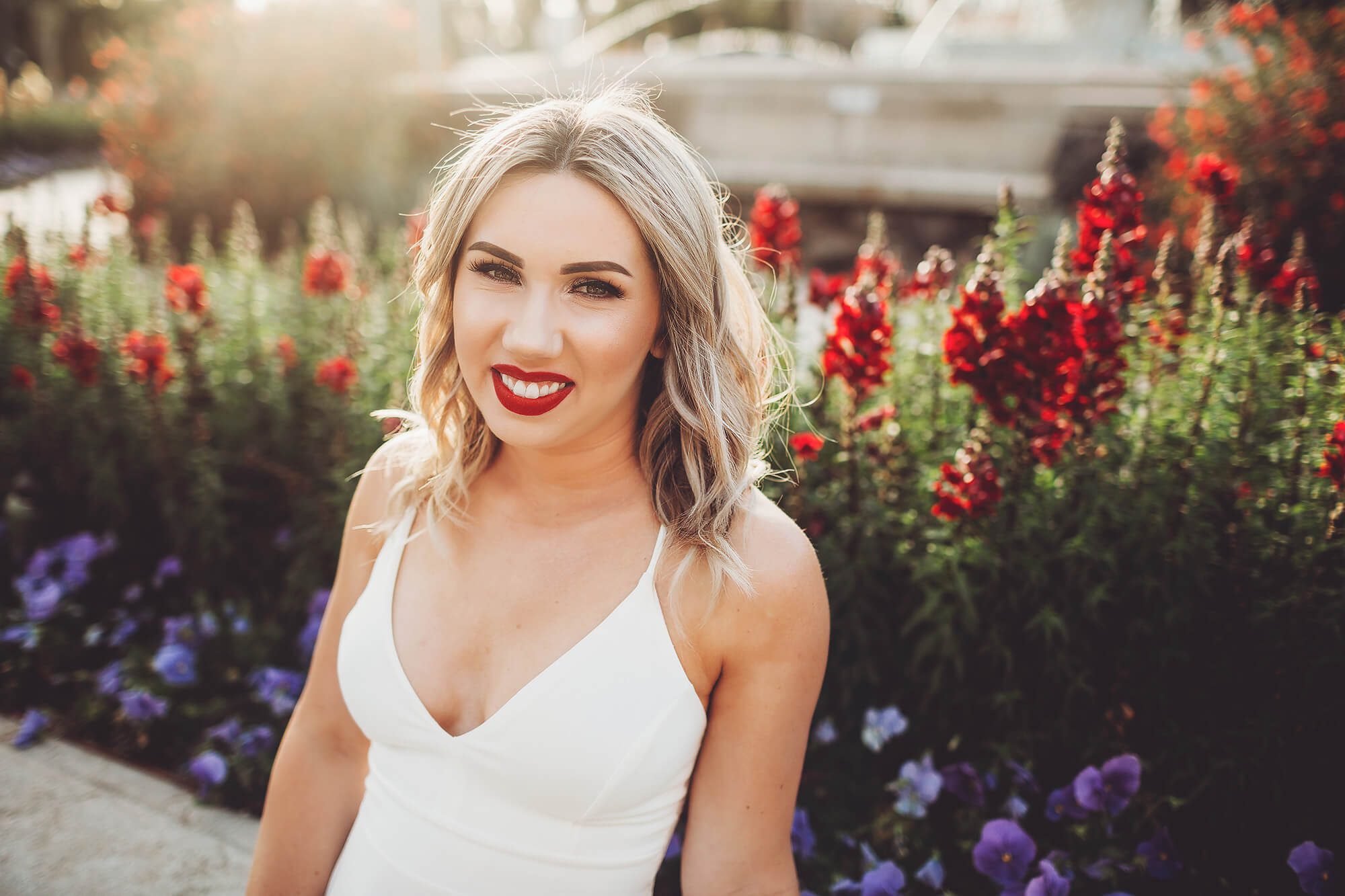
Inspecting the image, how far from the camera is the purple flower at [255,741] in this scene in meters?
2.54

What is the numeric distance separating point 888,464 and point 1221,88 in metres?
3.66

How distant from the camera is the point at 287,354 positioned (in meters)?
3.29

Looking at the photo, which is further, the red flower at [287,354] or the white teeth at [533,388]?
the red flower at [287,354]

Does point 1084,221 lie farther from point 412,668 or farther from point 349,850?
point 349,850

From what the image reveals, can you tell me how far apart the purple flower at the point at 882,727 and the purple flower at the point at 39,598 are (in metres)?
2.66

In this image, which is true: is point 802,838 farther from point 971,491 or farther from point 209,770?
point 209,770

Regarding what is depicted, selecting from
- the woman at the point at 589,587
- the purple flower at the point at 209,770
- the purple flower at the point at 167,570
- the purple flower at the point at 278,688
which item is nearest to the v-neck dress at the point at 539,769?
the woman at the point at 589,587

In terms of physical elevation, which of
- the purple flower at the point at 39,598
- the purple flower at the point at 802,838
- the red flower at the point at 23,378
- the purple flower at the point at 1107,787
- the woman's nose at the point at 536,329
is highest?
the woman's nose at the point at 536,329

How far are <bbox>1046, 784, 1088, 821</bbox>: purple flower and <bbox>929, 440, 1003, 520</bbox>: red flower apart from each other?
0.67 meters

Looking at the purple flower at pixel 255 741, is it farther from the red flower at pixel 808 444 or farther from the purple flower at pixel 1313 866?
the purple flower at pixel 1313 866

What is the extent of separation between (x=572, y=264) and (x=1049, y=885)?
157cm

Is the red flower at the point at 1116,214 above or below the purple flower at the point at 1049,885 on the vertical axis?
above

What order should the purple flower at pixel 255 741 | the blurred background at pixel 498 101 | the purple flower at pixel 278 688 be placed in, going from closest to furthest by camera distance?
the purple flower at pixel 255 741 < the purple flower at pixel 278 688 < the blurred background at pixel 498 101

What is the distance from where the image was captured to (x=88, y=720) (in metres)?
2.77
